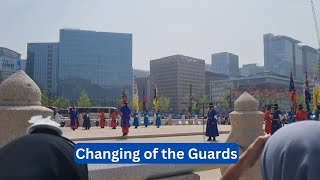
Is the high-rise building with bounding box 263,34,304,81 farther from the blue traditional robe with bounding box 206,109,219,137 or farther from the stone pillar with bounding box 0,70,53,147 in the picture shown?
the stone pillar with bounding box 0,70,53,147

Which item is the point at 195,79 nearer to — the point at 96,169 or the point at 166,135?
the point at 166,135

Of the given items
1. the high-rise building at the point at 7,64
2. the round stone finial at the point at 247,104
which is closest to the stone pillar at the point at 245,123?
the round stone finial at the point at 247,104

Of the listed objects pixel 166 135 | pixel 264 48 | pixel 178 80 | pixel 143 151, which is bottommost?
pixel 166 135

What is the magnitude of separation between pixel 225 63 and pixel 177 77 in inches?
3064

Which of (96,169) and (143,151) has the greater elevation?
→ (143,151)

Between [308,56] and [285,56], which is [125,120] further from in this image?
[308,56]

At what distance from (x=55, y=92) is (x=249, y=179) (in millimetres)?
111643

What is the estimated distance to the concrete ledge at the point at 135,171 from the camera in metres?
3.42

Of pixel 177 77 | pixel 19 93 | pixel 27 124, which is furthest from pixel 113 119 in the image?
pixel 177 77

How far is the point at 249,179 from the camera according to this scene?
5266mm

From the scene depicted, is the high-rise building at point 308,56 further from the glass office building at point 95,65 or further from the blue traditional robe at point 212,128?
the blue traditional robe at point 212,128

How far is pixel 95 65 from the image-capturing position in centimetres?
11681

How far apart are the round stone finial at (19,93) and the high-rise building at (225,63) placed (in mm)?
188439

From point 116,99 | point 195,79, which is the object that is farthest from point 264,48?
point 116,99
